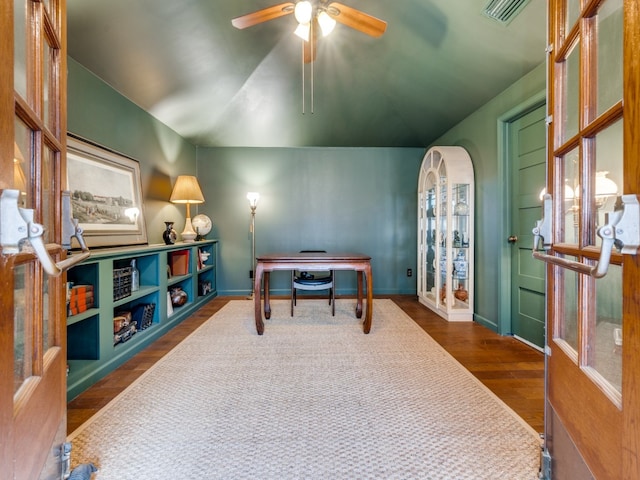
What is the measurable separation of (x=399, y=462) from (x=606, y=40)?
1.57 metres

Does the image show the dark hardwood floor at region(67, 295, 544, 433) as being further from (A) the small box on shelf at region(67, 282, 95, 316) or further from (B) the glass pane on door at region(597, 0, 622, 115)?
(B) the glass pane on door at region(597, 0, 622, 115)

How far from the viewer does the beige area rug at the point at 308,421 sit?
48.0 inches


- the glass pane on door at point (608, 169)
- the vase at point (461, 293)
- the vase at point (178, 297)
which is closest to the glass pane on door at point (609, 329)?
the glass pane on door at point (608, 169)

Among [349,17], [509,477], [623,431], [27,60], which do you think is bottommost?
[509,477]

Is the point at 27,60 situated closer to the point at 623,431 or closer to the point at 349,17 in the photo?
the point at 623,431

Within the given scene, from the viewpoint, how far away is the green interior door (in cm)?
245

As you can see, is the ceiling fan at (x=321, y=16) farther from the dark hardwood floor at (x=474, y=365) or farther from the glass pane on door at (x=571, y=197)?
the dark hardwood floor at (x=474, y=365)

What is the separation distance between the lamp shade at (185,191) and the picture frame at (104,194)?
20.4 inches

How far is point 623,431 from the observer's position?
57 cm

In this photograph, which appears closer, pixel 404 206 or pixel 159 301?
pixel 159 301

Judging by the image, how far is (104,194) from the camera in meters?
2.51

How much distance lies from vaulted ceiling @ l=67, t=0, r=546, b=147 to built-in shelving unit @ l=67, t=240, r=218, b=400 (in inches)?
63.5

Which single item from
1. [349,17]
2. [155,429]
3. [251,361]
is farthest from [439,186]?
[155,429]

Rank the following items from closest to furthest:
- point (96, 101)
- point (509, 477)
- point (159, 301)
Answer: point (509, 477)
point (96, 101)
point (159, 301)
